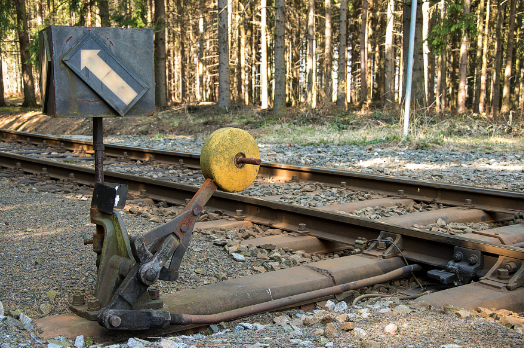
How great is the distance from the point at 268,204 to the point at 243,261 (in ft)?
4.65

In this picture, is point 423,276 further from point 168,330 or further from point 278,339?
point 168,330

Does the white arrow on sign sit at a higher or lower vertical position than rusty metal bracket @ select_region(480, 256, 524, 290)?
higher

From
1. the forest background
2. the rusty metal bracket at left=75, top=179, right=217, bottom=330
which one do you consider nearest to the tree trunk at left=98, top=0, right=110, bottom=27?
the forest background

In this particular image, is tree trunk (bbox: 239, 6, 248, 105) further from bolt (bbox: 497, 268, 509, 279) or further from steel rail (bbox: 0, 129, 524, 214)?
bolt (bbox: 497, 268, 509, 279)

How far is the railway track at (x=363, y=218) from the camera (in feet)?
11.3

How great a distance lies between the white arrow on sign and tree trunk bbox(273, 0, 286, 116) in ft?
55.8

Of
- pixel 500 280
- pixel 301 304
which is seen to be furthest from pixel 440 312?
pixel 301 304

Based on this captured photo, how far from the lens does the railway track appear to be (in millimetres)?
3445

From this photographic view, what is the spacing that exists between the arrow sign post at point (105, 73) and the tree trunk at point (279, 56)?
55.8 ft

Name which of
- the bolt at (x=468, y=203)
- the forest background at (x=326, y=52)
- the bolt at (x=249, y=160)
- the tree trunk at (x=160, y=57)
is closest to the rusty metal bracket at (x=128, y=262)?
the bolt at (x=249, y=160)

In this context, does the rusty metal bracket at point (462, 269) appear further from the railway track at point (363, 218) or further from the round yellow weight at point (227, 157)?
the round yellow weight at point (227, 157)

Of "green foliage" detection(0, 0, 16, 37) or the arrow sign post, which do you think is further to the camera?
"green foliage" detection(0, 0, 16, 37)

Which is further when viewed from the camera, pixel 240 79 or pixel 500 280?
pixel 240 79

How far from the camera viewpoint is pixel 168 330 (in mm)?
2791
